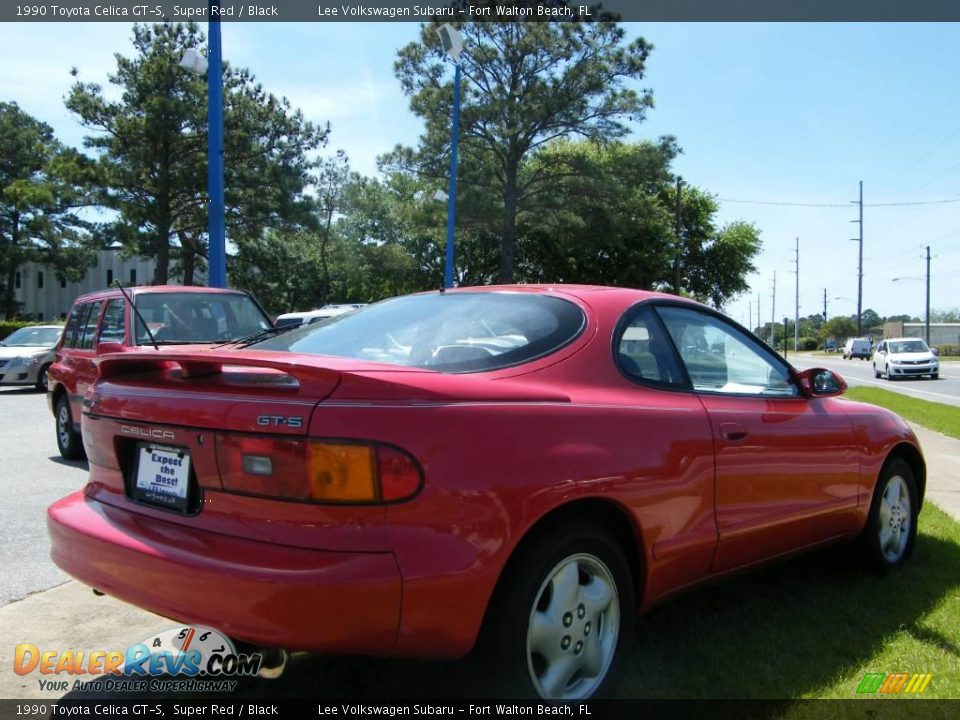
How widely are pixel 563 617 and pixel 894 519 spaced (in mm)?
2849

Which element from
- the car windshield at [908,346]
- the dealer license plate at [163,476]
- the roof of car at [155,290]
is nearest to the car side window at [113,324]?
the roof of car at [155,290]

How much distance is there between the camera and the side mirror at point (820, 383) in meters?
4.00

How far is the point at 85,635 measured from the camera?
3490 millimetres

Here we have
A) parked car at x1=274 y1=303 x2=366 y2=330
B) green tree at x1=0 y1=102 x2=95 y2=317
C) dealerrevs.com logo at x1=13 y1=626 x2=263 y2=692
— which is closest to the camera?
dealerrevs.com logo at x1=13 y1=626 x2=263 y2=692

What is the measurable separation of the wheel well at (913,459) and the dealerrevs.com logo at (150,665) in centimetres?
355

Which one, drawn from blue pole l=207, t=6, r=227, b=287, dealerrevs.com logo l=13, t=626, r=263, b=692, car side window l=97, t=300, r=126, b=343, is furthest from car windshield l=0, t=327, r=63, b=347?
dealerrevs.com logo l=13, t=626, r=263, b=692

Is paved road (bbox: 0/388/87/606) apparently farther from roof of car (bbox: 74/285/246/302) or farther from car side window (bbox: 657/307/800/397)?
car side window (bbox: 657/307/800/397)

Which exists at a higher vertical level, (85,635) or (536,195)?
(536,195)

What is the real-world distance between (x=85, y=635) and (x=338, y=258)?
50325 millimetres

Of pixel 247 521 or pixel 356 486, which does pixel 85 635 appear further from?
pixel 356 486

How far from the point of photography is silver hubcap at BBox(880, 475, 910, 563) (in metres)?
4.46

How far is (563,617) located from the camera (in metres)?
2.64

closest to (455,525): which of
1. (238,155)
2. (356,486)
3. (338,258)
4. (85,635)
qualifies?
(356,486)

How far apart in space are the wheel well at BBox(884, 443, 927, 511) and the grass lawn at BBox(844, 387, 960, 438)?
4.99 meters
